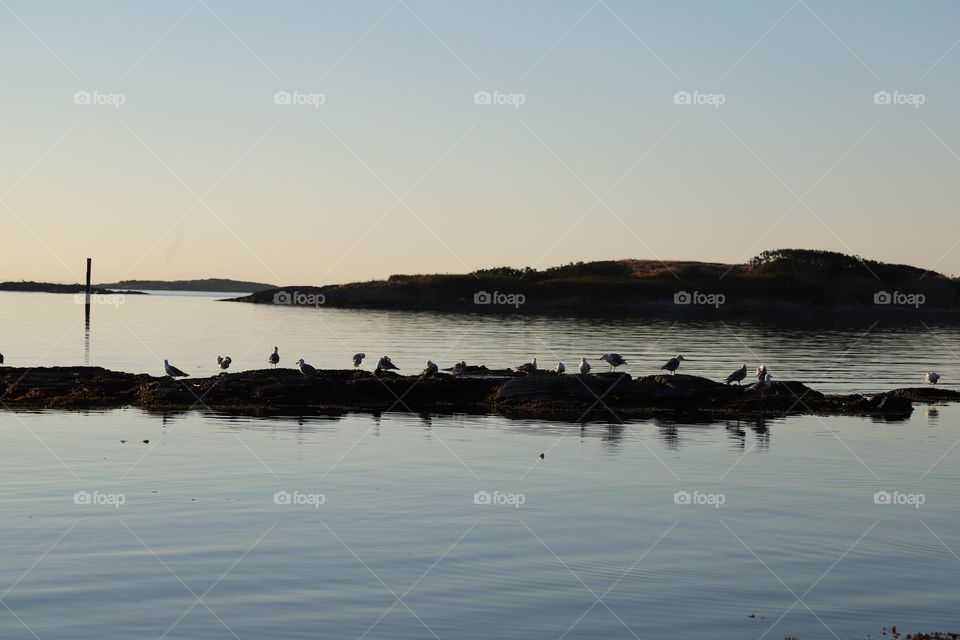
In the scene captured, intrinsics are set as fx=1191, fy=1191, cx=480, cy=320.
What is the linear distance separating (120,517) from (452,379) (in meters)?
23.2

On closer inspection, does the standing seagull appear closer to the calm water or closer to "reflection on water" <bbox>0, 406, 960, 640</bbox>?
the calm water

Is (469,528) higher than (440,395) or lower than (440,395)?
lower

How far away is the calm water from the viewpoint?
14836 mm

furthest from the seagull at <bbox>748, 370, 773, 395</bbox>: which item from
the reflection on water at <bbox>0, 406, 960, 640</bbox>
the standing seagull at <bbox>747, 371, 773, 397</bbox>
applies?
the reflection on water at <bbox>0, 406, 960, 640</bbox>

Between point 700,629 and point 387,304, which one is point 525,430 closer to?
point 700,629

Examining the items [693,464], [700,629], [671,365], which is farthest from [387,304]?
[700,629]

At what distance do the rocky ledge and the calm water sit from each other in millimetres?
2634

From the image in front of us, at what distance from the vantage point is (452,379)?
140 feet

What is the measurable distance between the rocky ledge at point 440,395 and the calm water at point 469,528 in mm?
2634

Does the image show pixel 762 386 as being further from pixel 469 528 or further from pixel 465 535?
pixel 465 535

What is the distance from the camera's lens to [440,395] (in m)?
42.2

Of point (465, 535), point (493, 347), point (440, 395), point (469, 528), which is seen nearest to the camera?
point (465, 535)

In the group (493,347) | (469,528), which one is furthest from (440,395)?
(493,347)

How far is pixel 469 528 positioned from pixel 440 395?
73.1ft
